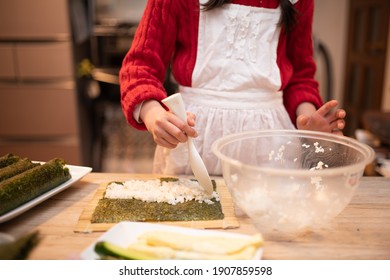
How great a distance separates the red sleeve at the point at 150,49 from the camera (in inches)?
32.1

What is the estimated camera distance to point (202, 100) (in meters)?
0.91

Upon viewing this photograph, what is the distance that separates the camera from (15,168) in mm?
689

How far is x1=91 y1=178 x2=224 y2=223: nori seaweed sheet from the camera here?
0.63 m

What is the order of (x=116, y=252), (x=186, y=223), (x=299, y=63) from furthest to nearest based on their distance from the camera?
(x=299, y=63)
(x=186, y=223)
(x=116, y=252)

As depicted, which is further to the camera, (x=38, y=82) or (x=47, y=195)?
(x=38, y=82)

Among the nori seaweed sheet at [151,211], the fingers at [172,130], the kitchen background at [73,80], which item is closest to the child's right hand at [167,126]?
the fingers at [172,130]

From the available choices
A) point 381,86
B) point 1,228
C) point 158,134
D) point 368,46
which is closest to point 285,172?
point 158,134

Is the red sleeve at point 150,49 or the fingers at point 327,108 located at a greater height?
the red sleeve at point 150,49

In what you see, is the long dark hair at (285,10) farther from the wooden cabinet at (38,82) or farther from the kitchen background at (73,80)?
the wooden cabinet at (38,82)

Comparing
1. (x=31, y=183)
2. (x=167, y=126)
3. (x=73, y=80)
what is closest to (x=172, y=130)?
(x=167, y=126)

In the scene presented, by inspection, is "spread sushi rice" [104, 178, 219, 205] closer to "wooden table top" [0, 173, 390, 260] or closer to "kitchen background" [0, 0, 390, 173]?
"wooden table top" [0, 173, 390, 260]

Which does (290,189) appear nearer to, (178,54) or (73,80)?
(178,54)

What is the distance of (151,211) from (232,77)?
37 cm
